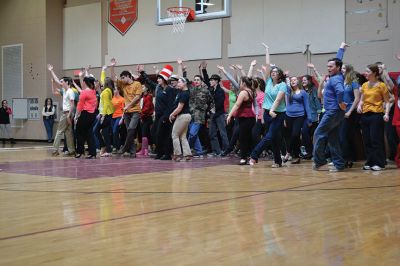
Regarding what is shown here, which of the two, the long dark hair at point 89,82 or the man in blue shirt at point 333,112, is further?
the long dark hair at point 89,82

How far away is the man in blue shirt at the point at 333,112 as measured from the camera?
7883 millimetres

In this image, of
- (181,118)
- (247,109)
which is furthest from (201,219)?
(181,118)

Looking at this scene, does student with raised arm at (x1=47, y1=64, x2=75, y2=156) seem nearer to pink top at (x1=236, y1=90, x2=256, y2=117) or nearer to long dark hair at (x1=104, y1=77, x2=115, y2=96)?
long dark hair at (x1=104, y1=77, x2=115, y2=96)

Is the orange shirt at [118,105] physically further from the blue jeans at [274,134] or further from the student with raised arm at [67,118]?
the blue jeans at [274,134]

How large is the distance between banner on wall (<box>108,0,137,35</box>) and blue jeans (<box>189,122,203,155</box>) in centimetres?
874

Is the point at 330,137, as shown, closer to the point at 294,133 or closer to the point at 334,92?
the point at 334,92

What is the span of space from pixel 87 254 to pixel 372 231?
76.4 inches

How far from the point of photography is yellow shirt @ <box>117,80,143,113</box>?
11414 millimetres

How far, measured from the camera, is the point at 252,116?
915 centimetres

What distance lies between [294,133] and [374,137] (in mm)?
2085

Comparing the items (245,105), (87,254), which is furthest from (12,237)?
(245,105)

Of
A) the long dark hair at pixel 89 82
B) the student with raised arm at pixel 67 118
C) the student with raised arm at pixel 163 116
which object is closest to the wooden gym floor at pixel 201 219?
the student with raised arm at pixel 163 116

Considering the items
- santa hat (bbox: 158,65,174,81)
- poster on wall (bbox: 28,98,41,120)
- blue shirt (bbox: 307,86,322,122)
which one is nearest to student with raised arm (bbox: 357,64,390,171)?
blue shirt (bbox: 307,86,322,122)

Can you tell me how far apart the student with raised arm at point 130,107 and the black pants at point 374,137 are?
16.3 ft
